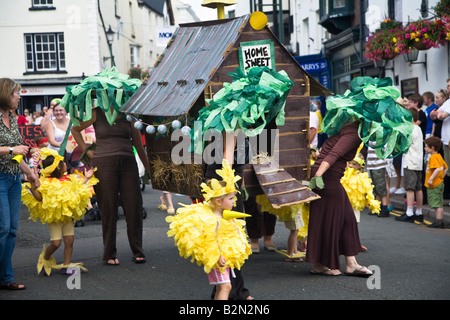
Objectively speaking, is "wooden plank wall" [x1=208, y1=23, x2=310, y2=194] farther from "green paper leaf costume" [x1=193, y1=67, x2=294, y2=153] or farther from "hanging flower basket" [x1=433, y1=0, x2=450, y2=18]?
"hanging flower basket" [x1=433, y1=0, x2=450, y2=18]

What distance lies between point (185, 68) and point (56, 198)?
1966 mm

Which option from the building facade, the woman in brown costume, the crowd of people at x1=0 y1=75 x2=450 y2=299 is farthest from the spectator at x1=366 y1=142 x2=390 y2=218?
the building facade

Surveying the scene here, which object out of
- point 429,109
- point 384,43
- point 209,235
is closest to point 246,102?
point 209,235

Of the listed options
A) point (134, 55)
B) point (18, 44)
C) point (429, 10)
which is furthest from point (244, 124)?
point (134, 55)

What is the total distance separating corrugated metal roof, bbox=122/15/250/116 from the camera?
642 cm

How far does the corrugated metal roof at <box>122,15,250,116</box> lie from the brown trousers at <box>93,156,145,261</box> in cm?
79

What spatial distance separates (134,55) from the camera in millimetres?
43531

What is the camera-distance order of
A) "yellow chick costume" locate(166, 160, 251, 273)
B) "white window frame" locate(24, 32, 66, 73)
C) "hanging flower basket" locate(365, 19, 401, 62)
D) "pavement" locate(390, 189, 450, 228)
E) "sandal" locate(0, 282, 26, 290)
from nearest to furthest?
"yellow chick costume" locate(166, 160, 251, 273) < "sandal" locate(0, 282, 26, 290) < "pavement" locate(390, 189, 450, 228) < "hanging flower basket" locate(365, 19, 401, 62) < "white window frame" locate(24, 32, 66, 73)

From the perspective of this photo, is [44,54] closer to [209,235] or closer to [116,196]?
[116,196]

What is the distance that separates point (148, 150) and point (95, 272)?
1.56 meters

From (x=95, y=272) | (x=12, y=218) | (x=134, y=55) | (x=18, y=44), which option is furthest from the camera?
(x=134, y=55)

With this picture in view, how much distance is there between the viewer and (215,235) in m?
4.99

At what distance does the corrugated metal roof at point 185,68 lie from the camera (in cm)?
642

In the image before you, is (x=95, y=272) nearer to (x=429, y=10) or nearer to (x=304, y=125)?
(x=304, y=125)
